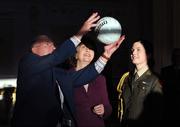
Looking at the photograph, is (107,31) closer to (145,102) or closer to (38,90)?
(145,102)

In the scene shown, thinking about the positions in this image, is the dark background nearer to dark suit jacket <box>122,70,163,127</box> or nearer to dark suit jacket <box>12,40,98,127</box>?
dark suit jacket <box>122,70,163,127</box>

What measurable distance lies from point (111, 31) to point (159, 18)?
2788 millimetres

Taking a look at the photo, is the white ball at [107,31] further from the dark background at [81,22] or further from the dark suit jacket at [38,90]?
the dark background at [81,22]

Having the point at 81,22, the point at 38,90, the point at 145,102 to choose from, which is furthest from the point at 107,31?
the point at 81,22

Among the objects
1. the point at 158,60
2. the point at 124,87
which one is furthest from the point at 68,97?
the point at 158,60

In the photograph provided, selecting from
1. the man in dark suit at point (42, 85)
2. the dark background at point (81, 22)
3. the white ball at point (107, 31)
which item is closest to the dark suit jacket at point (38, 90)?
the man in dark suit at point (42, 85)

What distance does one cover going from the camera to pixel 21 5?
19.7ft

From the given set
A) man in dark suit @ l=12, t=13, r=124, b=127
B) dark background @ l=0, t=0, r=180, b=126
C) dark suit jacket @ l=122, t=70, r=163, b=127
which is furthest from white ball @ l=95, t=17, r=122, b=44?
dark background @ l=0, t=0, r=180, b=126

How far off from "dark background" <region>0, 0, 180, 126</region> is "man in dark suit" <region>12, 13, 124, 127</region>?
6.82ft

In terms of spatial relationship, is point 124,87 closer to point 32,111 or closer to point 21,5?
point 32,111

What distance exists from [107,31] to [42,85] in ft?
2.45

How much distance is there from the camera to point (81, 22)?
20.8 ft

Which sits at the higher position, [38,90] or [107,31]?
[107,31]

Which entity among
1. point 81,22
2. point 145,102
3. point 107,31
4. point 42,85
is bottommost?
point 145,102
